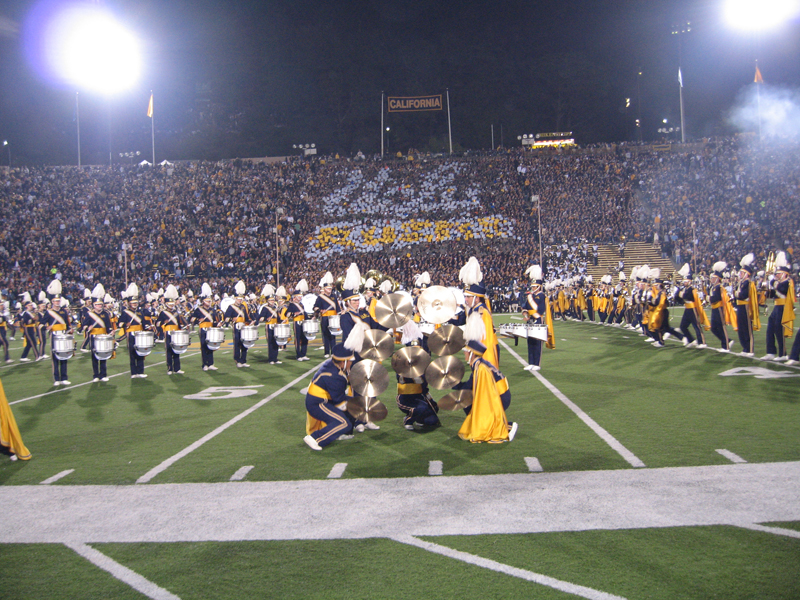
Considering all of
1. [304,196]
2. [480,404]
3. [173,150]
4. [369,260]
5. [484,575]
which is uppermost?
[173,150]

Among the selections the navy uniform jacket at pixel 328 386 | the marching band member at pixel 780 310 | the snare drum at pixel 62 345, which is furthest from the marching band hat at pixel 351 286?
the marching band member at pixel 780 310

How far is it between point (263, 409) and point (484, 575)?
19.3 ft

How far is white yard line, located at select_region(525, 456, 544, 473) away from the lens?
217 inches

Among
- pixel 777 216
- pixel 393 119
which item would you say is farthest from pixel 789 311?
pixel 393 119

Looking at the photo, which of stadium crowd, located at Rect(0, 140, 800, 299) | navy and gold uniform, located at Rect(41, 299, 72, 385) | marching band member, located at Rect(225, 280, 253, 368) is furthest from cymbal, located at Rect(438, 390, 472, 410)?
stadium crowd, located at Rect(0, 140, 800, 299)

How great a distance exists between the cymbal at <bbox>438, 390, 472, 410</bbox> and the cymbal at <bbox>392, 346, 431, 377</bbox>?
1.35ft

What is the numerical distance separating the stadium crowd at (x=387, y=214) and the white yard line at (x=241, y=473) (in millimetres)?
28797

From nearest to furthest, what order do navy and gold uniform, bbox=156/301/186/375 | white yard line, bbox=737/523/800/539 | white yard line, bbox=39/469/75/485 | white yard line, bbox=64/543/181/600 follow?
white yard line, bbox=64/543/181/600
white yard line, bbox=737/523/800/539
white yard line, bbox=39/469/75/485
navy and gold uniform, bbox=156/301/186/375

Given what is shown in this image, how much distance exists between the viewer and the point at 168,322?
45.9 ft

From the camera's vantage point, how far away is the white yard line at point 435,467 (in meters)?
5.55

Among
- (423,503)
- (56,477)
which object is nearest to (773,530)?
(423,503)

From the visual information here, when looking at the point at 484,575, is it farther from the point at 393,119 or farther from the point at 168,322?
the point at 393,119

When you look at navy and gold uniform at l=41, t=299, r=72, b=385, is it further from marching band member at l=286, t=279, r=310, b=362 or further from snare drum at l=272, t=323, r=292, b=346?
marching band member at l=286, t=279, r=310, b=362

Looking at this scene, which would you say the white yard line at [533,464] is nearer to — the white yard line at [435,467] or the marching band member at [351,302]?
the white yard line at [435,467]
